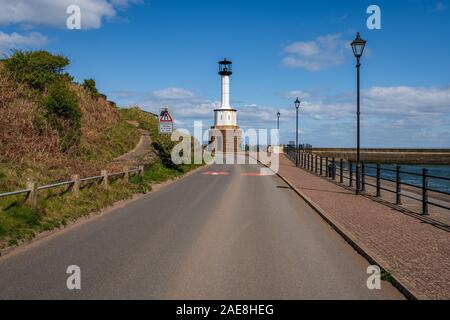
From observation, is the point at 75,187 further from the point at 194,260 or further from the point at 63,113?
the point at 63,113

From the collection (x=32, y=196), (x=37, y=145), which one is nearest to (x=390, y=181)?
(x=32, y=196)

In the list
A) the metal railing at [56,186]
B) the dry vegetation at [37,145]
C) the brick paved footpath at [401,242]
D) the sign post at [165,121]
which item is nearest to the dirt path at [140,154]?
the dry vegetation at [37,145]

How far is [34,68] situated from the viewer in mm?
31703

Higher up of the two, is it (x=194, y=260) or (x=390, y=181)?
(x=390, y=181)

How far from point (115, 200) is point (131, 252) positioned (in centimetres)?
698

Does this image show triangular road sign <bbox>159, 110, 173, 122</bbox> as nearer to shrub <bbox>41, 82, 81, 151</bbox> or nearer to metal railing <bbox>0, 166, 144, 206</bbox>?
metal railing <bbox>0, 166, 144, 206</bbox>

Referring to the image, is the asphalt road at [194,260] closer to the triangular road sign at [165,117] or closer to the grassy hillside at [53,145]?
the grassy hillside at [53,145]

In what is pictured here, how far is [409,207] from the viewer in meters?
13.2

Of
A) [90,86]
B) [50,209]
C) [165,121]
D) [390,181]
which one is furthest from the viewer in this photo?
[90,86]

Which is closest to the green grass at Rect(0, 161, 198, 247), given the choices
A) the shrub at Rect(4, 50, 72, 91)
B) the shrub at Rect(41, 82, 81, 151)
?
the shrub at Rect(41, 82, 81, 151)

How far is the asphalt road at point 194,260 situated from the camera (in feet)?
18.0

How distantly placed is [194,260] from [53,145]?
17.0 m

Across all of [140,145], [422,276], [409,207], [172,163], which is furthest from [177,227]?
[140,145]
